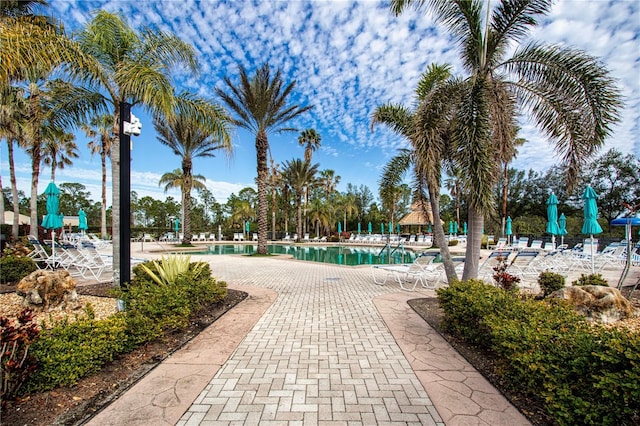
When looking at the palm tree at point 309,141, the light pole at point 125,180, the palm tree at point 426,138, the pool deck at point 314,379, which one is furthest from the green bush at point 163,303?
the palm tree at point 309,141

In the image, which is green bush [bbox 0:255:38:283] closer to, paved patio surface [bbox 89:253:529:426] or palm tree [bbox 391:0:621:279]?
paved patio surface [bbox 89:253:529:426]

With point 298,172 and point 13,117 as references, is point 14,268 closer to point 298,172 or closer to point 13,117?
point 13,117

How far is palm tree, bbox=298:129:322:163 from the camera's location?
3206 centimetres

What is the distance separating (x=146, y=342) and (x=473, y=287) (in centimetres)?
435

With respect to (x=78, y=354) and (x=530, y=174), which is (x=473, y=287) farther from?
(x=530, y=174)

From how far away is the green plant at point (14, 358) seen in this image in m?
2.24

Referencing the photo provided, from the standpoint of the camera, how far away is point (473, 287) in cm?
420

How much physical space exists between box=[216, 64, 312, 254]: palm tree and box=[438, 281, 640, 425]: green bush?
13.6 metres

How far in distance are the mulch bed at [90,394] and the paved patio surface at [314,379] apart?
0.11 m

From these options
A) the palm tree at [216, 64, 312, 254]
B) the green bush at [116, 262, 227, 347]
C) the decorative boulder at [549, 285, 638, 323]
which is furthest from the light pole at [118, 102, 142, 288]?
the palm tree at [216, 64, 312, 254]

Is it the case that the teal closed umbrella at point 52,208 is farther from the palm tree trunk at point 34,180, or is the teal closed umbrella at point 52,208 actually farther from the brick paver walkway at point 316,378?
the brick paver walkway at point 316,378

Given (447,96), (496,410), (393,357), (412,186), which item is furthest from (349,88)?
(496,410)

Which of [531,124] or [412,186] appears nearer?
[531,124]

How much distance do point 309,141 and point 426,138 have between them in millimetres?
27689
